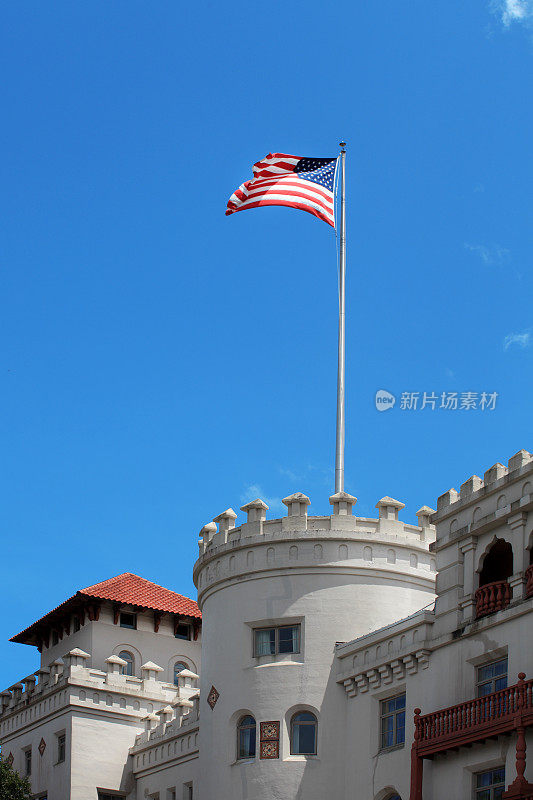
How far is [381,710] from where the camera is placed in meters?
36.7

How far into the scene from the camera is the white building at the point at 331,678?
3209 centimetres

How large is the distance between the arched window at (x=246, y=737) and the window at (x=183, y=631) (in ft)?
55.2

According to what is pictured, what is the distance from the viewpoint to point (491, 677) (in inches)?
1275

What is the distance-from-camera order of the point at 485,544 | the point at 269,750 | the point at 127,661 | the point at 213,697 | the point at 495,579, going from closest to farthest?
the point at 485,544 < the point at 495,579 < the point at 269,750 < the point at 213,697 < the point at 127,661

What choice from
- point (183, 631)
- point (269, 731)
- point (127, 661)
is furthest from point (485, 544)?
point (183, 631)

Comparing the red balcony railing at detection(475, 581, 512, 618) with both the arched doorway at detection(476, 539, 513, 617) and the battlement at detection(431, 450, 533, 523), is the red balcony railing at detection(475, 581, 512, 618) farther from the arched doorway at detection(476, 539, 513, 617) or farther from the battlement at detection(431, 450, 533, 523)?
the battlement at detection(431, 450, 533, 523)

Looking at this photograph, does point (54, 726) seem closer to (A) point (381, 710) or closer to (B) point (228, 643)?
(B) point (228, 643)

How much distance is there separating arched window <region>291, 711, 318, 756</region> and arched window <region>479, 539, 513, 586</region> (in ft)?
24.3

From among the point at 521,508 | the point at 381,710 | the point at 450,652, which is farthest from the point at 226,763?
the point at 521,508

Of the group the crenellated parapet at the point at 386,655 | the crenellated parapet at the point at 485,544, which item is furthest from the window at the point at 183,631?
the crenellated parapet at the point at 485,544

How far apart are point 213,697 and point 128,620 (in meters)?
15.1

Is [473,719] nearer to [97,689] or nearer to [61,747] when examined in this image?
[97,689]

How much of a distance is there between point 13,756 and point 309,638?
778 inches

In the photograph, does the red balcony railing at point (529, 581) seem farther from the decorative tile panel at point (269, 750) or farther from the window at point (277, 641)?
the decorative tile panel at point (269, 750)
